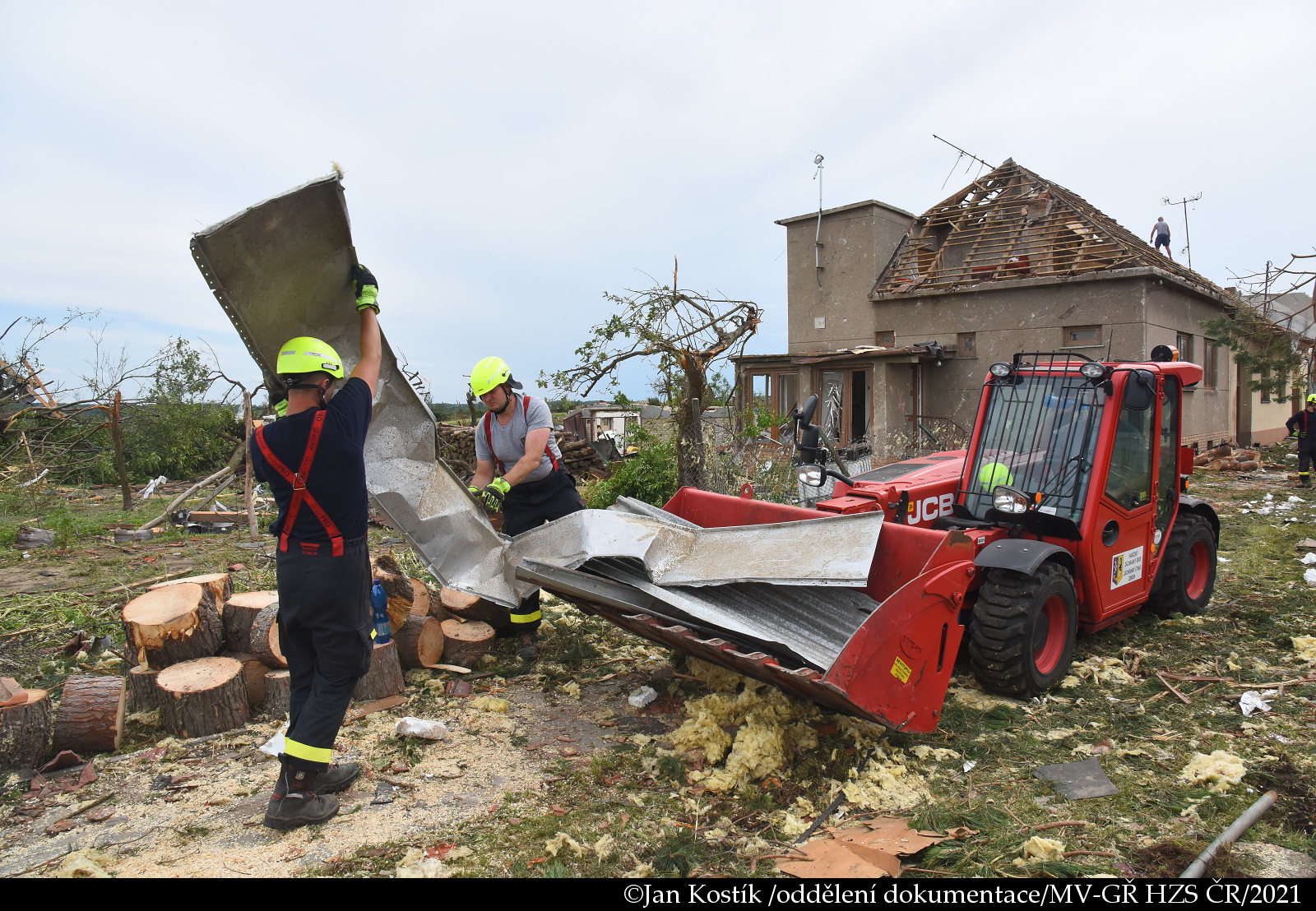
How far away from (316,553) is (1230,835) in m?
3.70

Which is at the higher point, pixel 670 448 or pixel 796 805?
pixel 670 448

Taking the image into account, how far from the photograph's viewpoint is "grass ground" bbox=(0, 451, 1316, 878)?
2.88 metres

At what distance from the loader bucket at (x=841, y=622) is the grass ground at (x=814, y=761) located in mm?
345

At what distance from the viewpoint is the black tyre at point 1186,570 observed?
537 centimetres

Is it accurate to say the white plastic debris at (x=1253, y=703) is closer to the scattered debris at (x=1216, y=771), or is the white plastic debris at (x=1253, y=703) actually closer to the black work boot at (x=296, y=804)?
the scattered debris at (x=1216, y=771)

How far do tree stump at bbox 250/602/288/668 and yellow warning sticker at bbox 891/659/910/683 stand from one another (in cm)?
327

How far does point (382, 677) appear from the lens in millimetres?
4406

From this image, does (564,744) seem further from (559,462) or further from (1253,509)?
(1253,509)

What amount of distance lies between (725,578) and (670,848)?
1.23m

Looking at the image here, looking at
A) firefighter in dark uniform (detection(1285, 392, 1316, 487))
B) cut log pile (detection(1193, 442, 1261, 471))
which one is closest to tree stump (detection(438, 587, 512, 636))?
firefighter in dark uniform (detection(1285, 392, 1316, 487))

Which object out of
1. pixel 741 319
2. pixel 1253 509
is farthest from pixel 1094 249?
pixel 741 319

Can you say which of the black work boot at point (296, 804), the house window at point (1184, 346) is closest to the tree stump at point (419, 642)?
the black work boot at point (296, 804)

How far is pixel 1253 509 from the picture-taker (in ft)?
35.1

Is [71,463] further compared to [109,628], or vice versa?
[71,463]
